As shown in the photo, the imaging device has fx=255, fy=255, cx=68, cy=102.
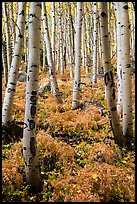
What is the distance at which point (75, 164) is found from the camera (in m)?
5.70

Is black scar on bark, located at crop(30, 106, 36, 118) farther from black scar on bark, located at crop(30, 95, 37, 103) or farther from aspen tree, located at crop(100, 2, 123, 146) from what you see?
aspen tree, located at crop(100, 2, 123, 146)

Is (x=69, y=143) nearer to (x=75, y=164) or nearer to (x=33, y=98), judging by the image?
(x=75, y=164)

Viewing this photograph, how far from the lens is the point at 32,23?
4723 millimetres

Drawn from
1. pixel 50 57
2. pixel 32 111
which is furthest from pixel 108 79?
pixel 50 57

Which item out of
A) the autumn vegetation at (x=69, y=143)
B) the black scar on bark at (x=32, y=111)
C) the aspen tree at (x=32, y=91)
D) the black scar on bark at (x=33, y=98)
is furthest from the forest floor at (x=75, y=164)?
the black scar on bark at (x=33, y=98)

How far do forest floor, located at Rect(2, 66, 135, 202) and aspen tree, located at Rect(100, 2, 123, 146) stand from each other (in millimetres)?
332

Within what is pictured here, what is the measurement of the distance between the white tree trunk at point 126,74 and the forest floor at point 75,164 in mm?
555

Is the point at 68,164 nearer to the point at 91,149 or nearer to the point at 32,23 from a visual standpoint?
the point at 91,149

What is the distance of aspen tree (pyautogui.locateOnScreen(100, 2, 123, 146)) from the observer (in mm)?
6050

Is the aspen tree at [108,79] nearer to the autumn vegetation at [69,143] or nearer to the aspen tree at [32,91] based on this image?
the autumn vegetation at [69,143]

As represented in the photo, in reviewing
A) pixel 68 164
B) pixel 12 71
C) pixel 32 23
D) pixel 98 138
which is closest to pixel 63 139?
pixel 98 138

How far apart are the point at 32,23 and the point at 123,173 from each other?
3.40 metres

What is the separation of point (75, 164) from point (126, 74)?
272 cm

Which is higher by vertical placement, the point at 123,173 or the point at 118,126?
the point at 118,126
